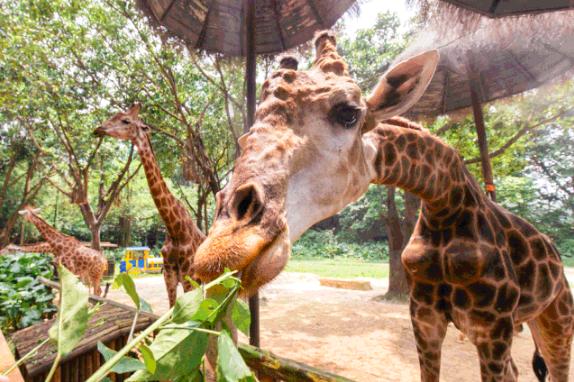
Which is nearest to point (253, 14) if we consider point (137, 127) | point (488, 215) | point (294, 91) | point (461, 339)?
point (137, 127)

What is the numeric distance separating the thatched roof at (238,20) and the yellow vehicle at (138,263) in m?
13.6

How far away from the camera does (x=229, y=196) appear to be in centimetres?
105

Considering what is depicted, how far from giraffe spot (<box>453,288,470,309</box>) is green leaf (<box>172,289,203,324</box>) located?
160cm

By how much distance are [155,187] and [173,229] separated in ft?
1.81

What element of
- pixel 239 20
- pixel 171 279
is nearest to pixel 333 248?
pixel 171 279

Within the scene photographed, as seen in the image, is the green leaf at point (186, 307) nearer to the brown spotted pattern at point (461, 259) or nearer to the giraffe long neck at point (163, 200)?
the brown spotted pattern at point (461, 259)

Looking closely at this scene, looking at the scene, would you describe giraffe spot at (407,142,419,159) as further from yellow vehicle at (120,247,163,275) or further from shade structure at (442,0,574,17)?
yellow vehicle at (120,247,163,275)

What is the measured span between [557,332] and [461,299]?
1.11 metres

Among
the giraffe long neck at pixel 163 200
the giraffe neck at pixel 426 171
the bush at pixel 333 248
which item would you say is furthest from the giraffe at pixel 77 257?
the bush at pixel 333 248

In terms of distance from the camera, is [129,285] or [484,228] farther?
[484,228]

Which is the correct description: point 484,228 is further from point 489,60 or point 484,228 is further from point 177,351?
point 489,60

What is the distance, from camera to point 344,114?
1352mm

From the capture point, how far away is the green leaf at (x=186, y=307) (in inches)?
19.7

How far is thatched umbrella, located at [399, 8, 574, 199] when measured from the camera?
3344 millimetres
